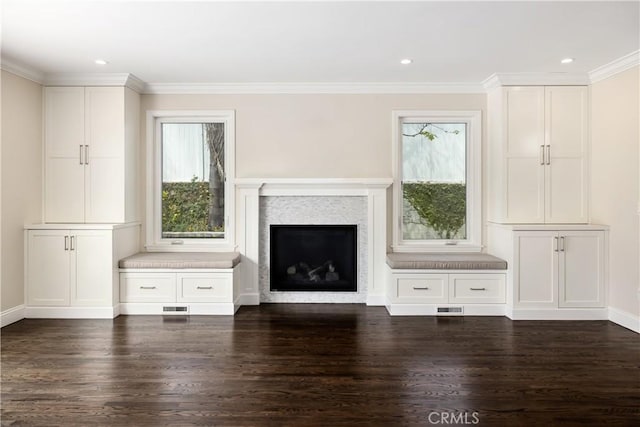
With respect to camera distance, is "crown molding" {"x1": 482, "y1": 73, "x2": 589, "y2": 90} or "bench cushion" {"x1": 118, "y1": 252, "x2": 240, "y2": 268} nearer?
"bench cushion" {"x1": 118, "y1": 252, "x2": 240, "y2": 268}

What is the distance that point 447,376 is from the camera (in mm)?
2754

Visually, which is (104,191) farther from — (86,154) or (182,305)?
(182,305)

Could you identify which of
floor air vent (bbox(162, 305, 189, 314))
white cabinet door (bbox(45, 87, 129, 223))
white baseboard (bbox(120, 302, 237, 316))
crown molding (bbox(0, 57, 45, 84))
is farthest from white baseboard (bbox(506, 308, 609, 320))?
crown molding (bbox(0, 57, 45, 84))

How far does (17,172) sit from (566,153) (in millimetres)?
5487

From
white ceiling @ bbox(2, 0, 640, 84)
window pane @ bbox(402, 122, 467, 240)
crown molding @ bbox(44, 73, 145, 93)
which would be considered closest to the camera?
white ceiling @ bbox(2, 0, 640, 84)

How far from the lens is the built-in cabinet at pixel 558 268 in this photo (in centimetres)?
411

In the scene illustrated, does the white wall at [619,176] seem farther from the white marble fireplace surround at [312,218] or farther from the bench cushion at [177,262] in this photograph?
the bench cushion at [177,262]

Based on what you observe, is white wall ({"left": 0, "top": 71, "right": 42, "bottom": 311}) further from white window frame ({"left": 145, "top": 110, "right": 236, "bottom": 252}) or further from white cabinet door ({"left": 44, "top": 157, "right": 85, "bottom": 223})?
white window frame ({"left": 145, "top": 110, "right": 236, "bottom": 252})

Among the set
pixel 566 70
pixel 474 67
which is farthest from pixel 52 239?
pixel 566 70

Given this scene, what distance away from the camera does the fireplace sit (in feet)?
15.7

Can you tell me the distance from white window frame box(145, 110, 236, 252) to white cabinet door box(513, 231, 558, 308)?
3002mm

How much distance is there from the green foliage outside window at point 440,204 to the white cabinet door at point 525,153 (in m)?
0.56

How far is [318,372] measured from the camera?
282 cm

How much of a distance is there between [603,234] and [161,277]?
4369mm
